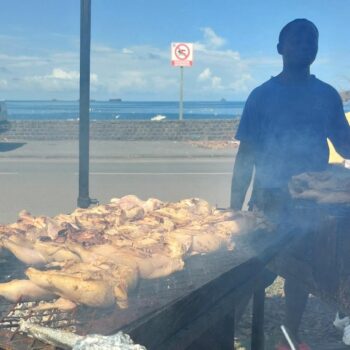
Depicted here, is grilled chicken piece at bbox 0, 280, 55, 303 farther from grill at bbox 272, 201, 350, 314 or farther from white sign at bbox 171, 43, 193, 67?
white sign at bbox 171, 43, 193, 67

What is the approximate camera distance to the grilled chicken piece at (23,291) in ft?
6.14

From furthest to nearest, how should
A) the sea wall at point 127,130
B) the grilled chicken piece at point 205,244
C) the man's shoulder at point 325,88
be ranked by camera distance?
the sea wall at point 127,130, the man's shoulder at point 325,88, the grilled chicken piece at point 205,244

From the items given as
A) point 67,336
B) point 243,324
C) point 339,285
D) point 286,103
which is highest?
point 286,103

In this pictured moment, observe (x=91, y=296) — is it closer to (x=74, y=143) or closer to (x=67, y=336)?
(x=67, y=336)

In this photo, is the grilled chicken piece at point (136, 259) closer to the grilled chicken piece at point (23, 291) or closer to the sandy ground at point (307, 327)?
the grilled chicken piece at point (23, 291)

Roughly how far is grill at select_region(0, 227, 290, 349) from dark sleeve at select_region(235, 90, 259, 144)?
117cm

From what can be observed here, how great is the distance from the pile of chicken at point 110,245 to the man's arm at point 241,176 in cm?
49

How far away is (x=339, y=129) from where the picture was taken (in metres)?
3.66

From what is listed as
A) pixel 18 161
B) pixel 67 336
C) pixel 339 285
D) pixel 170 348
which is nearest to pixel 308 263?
pixel 339 285

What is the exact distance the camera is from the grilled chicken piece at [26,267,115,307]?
1.81 m

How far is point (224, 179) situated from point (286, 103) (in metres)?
7.99

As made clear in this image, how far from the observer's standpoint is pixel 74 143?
18281mm

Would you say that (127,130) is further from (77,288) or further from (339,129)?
(77,288)

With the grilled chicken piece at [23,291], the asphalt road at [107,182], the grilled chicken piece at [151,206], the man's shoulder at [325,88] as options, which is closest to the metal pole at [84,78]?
the grilled chicken piece at [151,206]
